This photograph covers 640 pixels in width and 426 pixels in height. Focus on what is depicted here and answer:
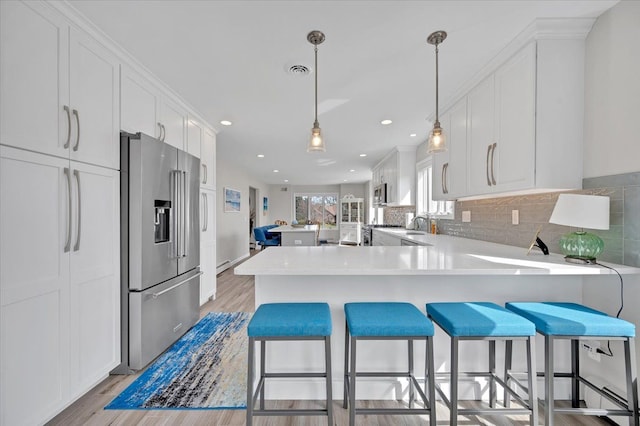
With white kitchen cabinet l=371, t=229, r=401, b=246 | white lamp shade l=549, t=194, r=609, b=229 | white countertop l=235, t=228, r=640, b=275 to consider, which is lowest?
white kitchen cabinet l=371, t=229, r=401, b=246

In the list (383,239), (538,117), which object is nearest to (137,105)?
(538,117)

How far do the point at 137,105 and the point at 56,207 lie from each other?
1.15 m

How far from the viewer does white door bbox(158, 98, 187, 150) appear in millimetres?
2781

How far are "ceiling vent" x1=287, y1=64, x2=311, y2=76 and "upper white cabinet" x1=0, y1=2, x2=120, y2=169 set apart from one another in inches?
51.2

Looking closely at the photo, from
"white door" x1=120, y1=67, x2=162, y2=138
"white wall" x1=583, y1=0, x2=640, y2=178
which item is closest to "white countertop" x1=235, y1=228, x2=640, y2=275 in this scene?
"white wall" x1=583, y1=0, x2=640, y2=178

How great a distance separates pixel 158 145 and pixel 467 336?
2.59 metres

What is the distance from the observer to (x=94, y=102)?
1.95 meters

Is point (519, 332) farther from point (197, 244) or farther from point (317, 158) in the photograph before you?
point (317, 158)

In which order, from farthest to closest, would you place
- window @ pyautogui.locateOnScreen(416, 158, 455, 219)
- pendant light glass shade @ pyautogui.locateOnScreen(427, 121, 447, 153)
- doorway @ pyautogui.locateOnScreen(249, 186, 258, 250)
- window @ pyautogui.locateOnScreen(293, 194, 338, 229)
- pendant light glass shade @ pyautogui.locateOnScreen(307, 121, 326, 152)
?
window @ pyautogui.locateOnScreen(293, 194, 338, 229), doorway @ pyautogui.locateOnScreen(249, 186, 258, 250), window @ pyautogui.locateOnScreen(416, 158, 455, 219), pendant light glass shade @ pyautogui.locateOnScreen(307, 121, 326, 152), pendant light glass shade @ pyautogui.locateOnScreen(427, 121, 447, 153)

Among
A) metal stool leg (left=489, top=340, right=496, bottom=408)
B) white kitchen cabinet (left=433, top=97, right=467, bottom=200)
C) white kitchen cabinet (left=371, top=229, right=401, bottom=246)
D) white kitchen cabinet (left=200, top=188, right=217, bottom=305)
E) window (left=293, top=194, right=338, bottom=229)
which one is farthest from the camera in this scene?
window (left=293, top=194, right=338, bottom=229)

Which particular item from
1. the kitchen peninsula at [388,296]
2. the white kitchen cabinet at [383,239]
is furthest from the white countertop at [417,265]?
the white kitchen cabinet at [383,239]

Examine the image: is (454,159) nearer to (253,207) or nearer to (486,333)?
(486,333)

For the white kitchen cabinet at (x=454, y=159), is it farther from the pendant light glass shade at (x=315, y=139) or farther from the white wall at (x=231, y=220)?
the white wall at (x=231, y=220)

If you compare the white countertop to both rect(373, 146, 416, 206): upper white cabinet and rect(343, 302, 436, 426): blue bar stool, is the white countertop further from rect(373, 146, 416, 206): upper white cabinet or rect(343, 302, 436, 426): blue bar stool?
rect(373, 146, 416, 206): upper white cabinet
